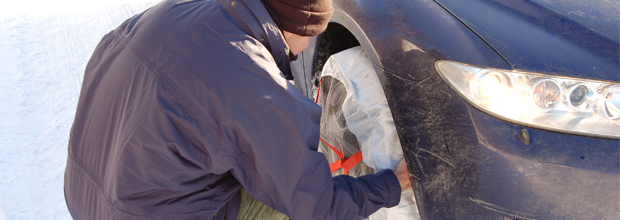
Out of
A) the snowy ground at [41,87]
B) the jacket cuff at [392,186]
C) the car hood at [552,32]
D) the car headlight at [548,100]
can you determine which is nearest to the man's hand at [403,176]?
the jacket cuff at [392,186]

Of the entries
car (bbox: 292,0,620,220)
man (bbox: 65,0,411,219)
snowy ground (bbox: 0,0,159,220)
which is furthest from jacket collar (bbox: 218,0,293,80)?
snowy ground (bbox: 0,0,159,220)

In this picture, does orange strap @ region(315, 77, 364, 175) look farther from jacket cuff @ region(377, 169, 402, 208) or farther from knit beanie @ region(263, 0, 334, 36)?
knit beanie @ region(263, 0, 334, 36)

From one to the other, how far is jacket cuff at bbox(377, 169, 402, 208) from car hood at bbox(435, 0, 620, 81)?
1.74 feet

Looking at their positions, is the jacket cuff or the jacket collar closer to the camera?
the jacket collar

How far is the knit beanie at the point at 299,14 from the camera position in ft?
4.22

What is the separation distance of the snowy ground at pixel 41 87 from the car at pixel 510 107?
214 centimetres

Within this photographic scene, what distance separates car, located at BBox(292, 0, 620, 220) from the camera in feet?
3.57

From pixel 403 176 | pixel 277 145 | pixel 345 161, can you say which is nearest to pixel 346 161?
pixel 345 161

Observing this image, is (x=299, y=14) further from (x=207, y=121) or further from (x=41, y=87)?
(x=41, y=87)

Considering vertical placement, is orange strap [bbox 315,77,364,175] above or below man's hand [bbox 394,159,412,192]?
below

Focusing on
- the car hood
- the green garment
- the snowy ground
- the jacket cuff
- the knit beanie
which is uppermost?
the car hood

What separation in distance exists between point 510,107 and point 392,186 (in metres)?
0.47

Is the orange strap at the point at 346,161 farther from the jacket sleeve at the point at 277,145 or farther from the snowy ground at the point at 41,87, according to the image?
the snowy ground at the point at 41,87

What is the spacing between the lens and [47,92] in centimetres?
345
